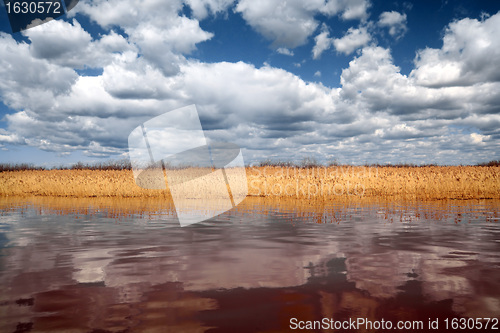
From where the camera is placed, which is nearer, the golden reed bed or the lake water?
the lake water

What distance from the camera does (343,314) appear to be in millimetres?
4594

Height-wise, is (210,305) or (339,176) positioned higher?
(339,176)

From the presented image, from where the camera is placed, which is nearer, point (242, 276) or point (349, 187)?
point (242, 276)

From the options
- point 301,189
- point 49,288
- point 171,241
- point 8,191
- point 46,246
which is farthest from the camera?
point 8,191

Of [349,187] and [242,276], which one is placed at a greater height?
[349,187]

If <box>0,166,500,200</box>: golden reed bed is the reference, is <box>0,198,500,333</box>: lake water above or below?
below

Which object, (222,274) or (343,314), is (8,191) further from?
(343,314)

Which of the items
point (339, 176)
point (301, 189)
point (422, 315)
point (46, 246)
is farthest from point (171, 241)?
point (339, 176)

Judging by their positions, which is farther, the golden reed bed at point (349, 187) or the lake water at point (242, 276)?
the golden reed bed at point (349, 187)

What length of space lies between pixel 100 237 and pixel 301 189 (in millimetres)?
15919

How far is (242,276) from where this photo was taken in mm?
6289

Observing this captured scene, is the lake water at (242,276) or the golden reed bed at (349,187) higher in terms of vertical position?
the golden reed bed at (349,187)

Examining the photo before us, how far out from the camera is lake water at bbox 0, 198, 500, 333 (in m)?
4.52

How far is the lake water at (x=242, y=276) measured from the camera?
4523 mm
